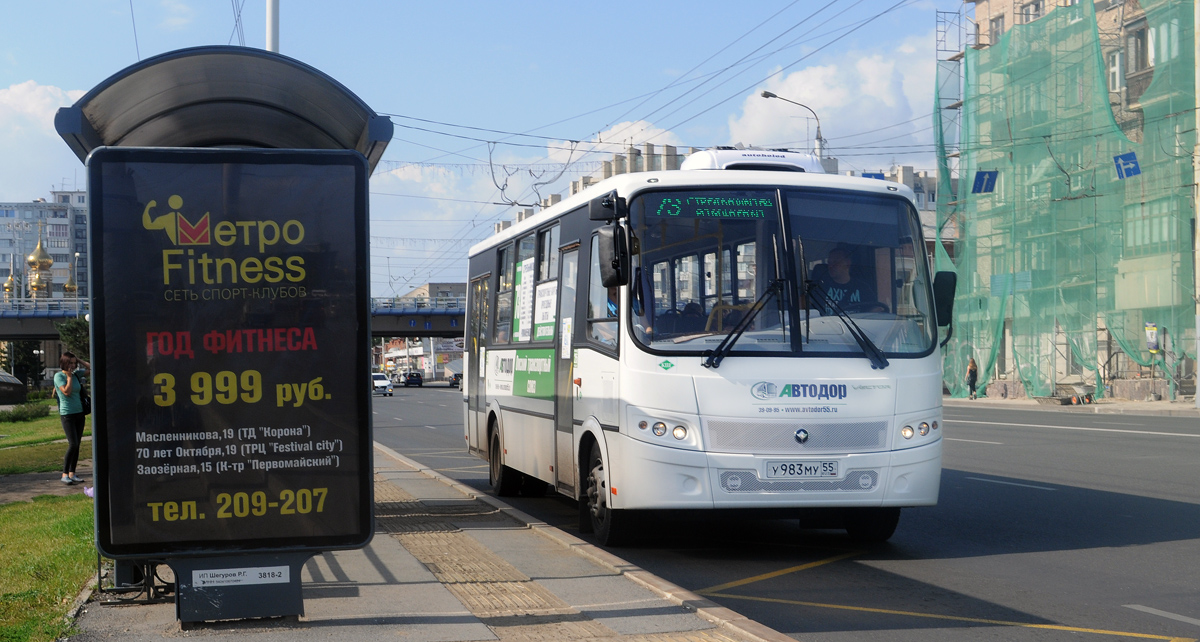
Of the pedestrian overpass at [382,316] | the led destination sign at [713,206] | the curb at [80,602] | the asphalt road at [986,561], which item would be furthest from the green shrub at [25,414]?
the led destination sign at [713,206]

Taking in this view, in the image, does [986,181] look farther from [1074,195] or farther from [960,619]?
[960,619]

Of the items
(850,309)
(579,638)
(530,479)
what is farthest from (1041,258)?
(579,638)

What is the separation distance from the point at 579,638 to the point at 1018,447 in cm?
1483

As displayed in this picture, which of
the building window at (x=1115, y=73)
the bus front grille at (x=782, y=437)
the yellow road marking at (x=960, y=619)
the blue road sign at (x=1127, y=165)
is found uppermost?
the building window at (x=1115, y=73)

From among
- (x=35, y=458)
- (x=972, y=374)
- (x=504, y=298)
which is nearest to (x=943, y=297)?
(x=504, y=298)

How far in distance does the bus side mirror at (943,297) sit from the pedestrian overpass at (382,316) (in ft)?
221

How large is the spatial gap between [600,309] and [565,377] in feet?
3.80

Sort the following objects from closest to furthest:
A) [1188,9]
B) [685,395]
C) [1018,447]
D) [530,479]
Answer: [685,395], [530,479], [1018,447], [1188,9]

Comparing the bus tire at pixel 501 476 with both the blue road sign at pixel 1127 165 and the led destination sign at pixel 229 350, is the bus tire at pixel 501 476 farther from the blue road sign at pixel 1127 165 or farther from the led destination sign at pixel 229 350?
the blue road sign at pixel 1127 165

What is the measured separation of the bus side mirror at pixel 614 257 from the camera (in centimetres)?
900

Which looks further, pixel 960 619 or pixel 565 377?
pixel 565 377

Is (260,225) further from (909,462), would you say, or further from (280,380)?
(909,462)

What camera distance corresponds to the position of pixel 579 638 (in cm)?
602

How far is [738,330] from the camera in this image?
29.9 feet
